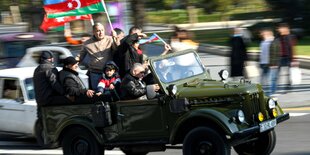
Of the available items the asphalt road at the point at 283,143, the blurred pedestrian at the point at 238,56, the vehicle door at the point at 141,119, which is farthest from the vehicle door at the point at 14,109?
the blurred pedestrian at the point at 238,56

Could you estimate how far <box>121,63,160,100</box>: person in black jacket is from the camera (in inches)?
356

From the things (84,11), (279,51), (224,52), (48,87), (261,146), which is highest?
(84,11)

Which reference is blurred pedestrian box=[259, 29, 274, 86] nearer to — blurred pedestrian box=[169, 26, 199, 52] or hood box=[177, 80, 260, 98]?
blurred pedestrian box=[169, 26, 199, 52]

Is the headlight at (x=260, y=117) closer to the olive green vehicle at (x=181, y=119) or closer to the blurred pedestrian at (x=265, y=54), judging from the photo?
the olive green vehicle at (x=181, y=119)

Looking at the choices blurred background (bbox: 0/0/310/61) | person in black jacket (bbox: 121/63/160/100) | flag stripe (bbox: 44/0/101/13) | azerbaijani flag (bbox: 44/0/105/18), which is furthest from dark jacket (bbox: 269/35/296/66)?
person in black jacket (bbox: 121/63/160/100)

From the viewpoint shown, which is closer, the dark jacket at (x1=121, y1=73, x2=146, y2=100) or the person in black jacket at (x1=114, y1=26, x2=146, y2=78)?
the dark jacket at (x1=121, y1=73, x2=146, y2=100)

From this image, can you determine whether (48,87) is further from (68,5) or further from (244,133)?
(68,5)

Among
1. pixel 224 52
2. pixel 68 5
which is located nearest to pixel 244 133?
pixel 68 5

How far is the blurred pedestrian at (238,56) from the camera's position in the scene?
649 inches

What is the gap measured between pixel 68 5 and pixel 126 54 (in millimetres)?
4632

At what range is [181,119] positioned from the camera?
8.70m

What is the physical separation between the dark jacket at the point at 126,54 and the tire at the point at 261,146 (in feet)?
6.69

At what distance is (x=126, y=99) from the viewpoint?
9211 mm

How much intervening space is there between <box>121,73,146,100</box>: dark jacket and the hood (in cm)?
51
